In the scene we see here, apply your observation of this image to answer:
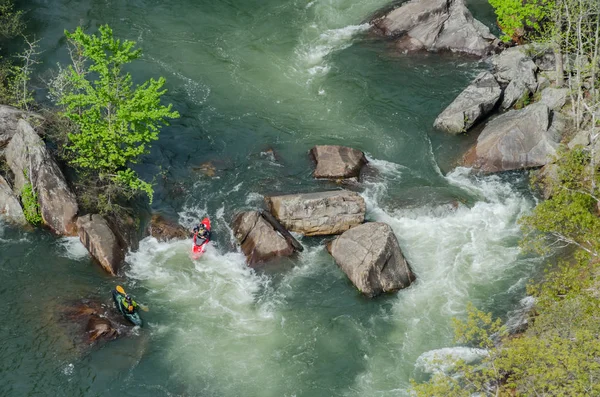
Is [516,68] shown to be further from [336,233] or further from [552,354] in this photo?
[552,354]

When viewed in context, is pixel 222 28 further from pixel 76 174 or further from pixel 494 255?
pixel 494 255

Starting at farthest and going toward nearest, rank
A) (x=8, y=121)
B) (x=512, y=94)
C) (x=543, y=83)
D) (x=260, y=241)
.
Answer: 1. (x=543, y=83)
2. (x=512, y=94)
3. (x=8, y=121)
4. (x=260, y=241)

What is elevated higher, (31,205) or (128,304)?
(31,205)

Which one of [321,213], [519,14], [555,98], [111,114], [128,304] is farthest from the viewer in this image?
[519,14]

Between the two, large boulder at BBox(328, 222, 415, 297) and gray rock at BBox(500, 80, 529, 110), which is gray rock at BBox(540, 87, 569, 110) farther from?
large boulder at BBox(328, 222, 415, 297)

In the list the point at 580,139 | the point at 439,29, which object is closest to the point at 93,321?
the point at 580,139

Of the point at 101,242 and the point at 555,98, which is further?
the point at 555,98
